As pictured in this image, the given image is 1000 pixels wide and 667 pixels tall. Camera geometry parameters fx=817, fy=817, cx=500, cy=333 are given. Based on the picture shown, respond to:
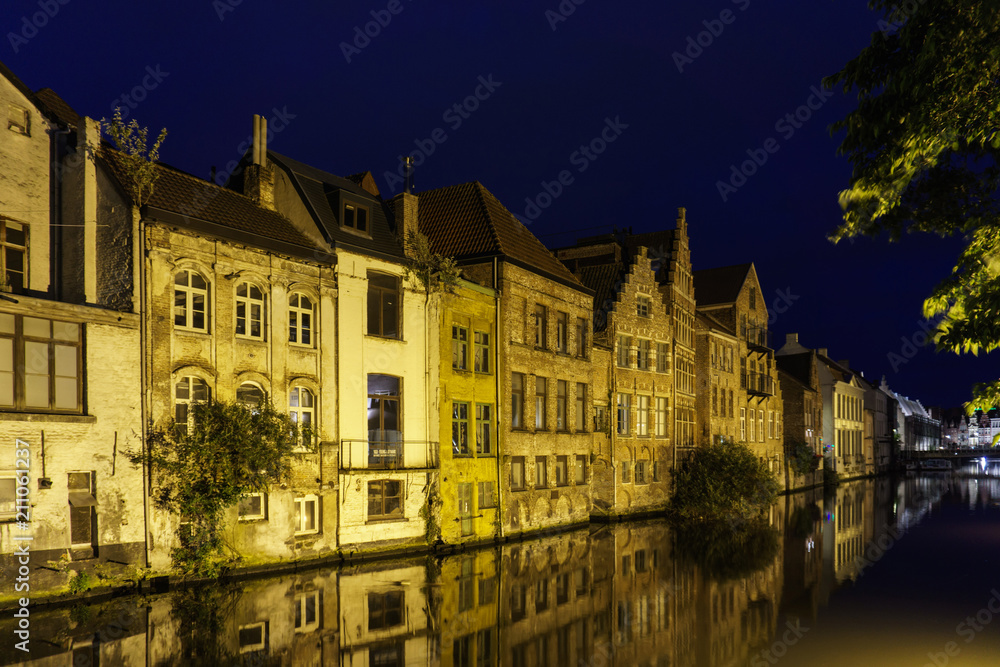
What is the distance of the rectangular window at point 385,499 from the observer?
24.8m

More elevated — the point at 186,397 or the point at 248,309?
the point at 248,309

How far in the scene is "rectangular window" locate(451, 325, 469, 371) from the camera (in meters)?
28.2

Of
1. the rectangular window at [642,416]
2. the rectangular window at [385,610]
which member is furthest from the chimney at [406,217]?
the rectangular window at [642,416]

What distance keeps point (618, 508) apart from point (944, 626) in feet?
67.7

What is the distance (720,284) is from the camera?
58.8m

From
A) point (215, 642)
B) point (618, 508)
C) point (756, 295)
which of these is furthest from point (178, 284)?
point (756, 295)

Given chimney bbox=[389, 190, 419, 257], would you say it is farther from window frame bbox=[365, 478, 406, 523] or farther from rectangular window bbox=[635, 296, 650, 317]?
rectangular window bbox=[635, 296, 650, 317]

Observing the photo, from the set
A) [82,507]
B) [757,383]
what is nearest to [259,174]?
[82,507]

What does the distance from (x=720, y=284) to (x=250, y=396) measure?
43.5 metres

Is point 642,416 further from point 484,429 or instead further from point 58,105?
point 58,105

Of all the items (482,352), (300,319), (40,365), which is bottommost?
(40,365)

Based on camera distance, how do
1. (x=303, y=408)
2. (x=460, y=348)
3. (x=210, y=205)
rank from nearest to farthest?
1. (x=210, y=205)
2. (x=303, y=408)
3. (x=460, y=348)

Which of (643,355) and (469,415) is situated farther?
(643,355)

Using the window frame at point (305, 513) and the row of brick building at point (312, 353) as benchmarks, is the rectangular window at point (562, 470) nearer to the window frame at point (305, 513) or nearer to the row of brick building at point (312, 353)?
the row of brick building at point (312, 353)
